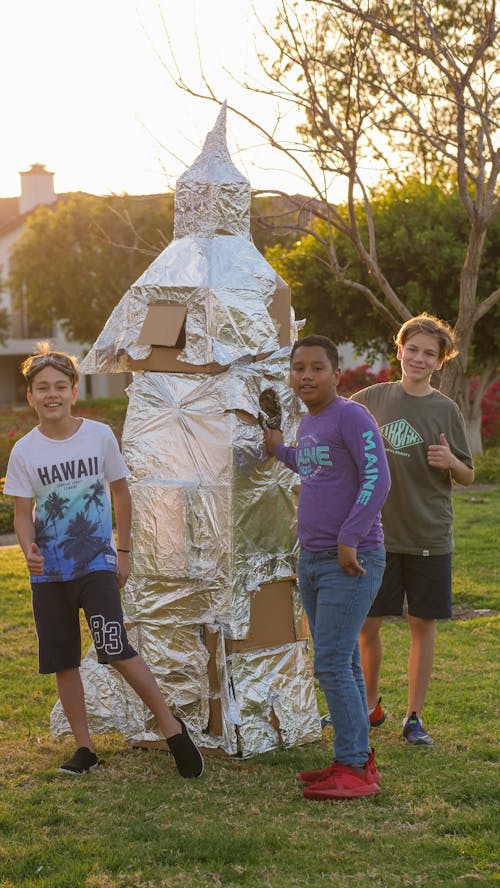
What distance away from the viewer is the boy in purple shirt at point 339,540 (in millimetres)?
3984

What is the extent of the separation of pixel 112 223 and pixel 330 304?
11.8 meters

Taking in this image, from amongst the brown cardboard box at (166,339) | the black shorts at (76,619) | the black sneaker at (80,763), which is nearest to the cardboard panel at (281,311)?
the brown cardboard box at (166,339)

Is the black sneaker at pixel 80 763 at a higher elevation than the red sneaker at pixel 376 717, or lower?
higher

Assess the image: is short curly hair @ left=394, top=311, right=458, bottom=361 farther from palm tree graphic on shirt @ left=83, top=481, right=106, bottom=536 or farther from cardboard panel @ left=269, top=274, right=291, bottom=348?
palm tree graphic on shirt @ left=83, top=481, right=106, bottom=536

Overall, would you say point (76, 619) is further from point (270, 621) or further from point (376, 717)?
point (376, 717)

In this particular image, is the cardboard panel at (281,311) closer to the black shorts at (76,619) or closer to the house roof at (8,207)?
the black shorts at (76,619)

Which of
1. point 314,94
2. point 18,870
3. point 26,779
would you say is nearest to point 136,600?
point 26,779

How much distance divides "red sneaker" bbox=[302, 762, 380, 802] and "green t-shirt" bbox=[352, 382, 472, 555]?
0.98 metres

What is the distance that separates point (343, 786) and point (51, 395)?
173 cm

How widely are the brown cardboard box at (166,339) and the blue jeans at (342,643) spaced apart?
0.99 m

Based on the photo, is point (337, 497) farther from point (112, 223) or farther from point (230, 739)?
point (112, 223)

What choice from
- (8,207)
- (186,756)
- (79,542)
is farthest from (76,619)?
(8,207)

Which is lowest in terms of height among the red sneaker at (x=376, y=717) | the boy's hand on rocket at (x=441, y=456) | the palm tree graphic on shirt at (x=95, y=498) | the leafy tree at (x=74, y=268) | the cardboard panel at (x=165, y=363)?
the red sneaker at (x=376, y=717)

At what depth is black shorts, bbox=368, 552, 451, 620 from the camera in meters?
4.73
